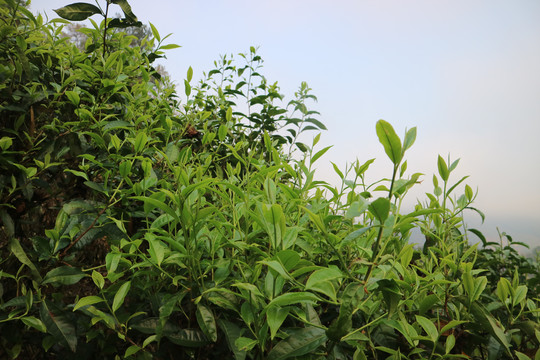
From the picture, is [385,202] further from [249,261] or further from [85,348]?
[85,348]

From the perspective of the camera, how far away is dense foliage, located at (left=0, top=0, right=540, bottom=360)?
74 cm

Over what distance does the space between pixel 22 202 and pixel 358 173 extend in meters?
1.27

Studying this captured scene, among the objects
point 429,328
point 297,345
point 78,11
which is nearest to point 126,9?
point 78,11

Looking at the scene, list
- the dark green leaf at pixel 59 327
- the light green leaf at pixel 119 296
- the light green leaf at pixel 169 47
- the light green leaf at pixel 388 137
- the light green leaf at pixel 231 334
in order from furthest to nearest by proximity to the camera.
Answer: the light green leaf at pixel 169 47 → the dark green leaf at pixel 59 327 → the light green leaf at pixel 119 296 → the light green leaf at pixel 231 334 → the light green leaf at pixel 388 137

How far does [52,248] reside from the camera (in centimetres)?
111

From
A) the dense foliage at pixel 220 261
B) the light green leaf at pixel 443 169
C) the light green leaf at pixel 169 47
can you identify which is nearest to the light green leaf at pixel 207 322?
the dense foliage at pixel 220 261

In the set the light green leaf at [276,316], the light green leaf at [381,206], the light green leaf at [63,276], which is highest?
the light green leaf at [381,206]

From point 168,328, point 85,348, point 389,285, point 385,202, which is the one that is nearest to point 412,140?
point 385,202

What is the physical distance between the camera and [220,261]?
860 millimetres

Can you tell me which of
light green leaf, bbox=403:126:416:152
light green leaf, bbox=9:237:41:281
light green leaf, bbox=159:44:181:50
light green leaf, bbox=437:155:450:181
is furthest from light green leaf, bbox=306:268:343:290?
light green leaf, bbox=159:44:181:50

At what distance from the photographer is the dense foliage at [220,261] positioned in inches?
29.0

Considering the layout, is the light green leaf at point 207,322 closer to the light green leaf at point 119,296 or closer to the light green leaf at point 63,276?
the light green leaf at point 119,296

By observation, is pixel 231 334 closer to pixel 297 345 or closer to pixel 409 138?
pixel 297 345

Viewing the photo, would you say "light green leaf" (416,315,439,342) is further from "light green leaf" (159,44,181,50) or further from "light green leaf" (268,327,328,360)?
"light green leaf" (159,44,181,50)
